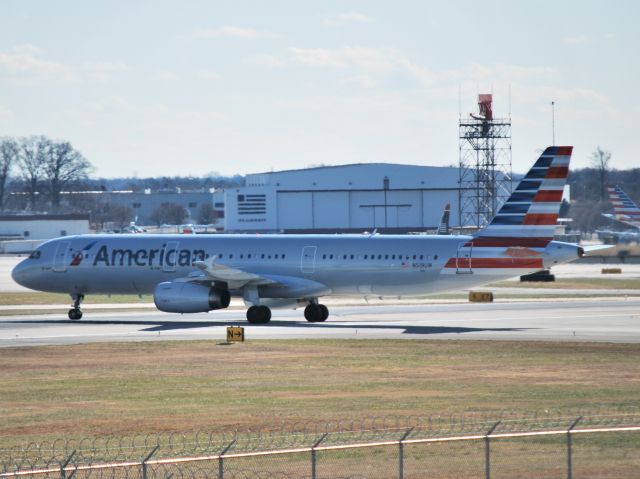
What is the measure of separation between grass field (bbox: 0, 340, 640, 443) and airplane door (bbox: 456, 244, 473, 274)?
24.5 ft

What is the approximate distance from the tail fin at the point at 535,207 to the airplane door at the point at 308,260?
7.51 meters

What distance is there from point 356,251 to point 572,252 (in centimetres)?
912

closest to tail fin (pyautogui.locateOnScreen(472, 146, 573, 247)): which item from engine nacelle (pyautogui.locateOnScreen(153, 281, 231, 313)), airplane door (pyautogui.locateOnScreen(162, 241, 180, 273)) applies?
engine nacelle (pyautogui.locateOnScreen(153, 281, 231, 313))

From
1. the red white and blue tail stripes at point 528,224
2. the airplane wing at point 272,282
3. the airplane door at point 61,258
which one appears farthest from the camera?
the airplane door at point 61,258

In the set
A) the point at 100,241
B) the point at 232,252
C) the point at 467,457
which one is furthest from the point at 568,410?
the point at 100,241

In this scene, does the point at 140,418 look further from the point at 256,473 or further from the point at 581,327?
the point at 581,327

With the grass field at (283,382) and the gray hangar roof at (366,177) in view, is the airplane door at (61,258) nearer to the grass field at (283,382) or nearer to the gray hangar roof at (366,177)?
the grass field at (283,382)

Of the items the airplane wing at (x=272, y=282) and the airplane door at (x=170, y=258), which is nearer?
the airplane wing at (x=272, y=282)

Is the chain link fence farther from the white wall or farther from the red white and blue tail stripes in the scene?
the white wall

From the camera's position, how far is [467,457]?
71.3ft

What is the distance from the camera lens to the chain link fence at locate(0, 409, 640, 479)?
782 inches

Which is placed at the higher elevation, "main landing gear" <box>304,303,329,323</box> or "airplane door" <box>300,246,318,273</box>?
"airplane door" <box>300,246,318,273</box>

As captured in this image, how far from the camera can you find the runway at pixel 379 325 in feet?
160

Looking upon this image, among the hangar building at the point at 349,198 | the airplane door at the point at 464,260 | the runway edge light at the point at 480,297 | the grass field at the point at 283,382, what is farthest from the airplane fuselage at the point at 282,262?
the hangar building at the point at 349,198
